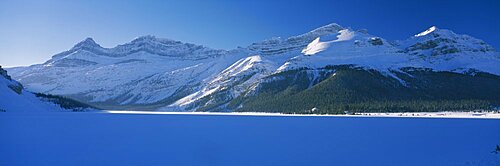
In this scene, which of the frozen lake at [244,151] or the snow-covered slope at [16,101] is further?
the snow-covered slope at [16,101]

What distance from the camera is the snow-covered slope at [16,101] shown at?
167625 mm

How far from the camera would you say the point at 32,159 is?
35.4 m

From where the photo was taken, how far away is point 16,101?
177 metres

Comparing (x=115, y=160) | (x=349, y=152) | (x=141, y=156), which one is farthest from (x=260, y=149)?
(x=115, y=160)

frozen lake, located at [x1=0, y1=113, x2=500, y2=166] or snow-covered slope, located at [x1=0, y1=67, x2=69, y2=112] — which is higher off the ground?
snow-covered slope, located at [x1=0, y1=67, x2=69, y2=112]

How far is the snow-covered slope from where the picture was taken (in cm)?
16762

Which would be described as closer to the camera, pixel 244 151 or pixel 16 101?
pixel 244 151

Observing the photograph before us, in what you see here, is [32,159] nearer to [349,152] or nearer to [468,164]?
[349,152]

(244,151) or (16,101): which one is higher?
(16,101)

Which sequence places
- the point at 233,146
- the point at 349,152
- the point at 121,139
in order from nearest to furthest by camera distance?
the point at 349,152 → the point at 233,146 → the point at 121,139

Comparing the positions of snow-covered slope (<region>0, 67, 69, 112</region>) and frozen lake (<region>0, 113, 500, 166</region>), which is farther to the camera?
snow-covered slope (<region>0, 67, 69, 112</region>)

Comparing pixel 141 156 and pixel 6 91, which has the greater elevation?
pixel 6 91

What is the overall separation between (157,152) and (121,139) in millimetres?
13884

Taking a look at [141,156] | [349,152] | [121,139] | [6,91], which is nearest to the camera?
[141,156]
